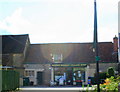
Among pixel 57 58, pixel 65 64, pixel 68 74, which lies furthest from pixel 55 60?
pixel 68 74

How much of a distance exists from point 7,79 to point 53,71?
18.6 metres

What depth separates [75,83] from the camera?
1470 inches

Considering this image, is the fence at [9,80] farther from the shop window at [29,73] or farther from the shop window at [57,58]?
the shop window at [57,58]

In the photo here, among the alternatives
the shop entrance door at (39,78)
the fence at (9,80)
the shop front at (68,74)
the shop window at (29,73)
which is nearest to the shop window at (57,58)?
the shop front at (68,74)

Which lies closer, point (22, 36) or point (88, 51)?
point (88, 51)

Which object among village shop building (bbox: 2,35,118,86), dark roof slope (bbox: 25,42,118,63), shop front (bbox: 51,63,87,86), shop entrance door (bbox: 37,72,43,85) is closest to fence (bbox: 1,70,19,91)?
village shop building (bbox: 2,35,118,86)

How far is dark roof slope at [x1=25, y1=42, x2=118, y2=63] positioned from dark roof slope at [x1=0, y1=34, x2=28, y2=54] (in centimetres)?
189

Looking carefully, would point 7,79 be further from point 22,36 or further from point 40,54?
point 22,36

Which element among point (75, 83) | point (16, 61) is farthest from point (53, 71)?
point (16, 61)

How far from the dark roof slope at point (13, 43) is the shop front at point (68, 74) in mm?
7338

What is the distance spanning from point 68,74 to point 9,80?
18511 mm

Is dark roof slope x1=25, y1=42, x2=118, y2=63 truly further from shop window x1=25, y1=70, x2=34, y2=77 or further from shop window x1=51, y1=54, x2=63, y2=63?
shop window x1=25, y1=70, x2=34, y2=77

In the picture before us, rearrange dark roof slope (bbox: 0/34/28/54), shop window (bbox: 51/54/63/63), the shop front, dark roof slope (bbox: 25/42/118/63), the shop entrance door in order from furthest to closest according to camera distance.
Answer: dark roof slope (bbox: 0/34/28/54), dark roof slope (bbox: 25/42/118/63), shop window (bbox: 51/54/63/63), the shop entrance door, the shop front

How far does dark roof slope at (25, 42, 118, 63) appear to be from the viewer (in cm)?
4047
